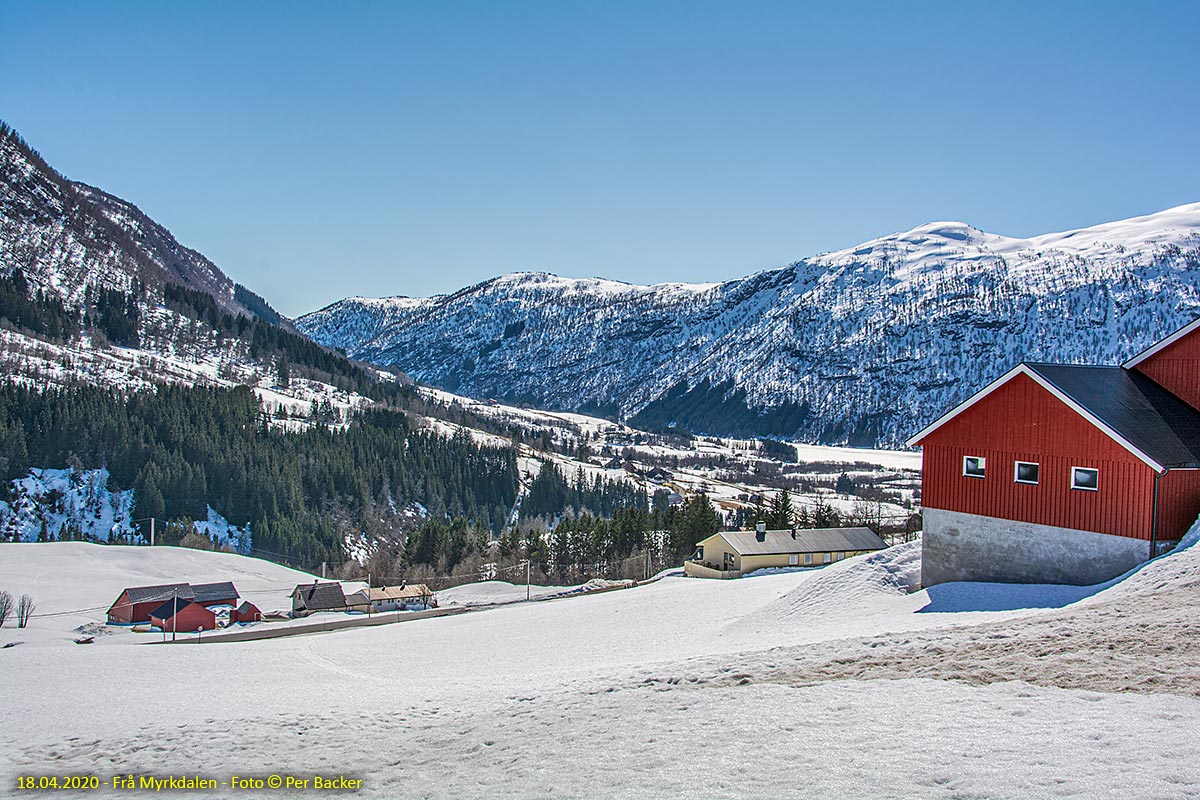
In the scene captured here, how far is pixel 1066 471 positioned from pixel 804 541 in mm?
32402

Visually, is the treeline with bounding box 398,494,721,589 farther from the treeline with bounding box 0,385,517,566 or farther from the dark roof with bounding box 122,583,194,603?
the dark roof with bounding box 122,583,194,603

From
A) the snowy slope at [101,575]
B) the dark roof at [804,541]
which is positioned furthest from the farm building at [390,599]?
the dark roof at [804,541]

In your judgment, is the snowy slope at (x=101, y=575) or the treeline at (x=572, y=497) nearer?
the snowy slope at (x=101, y=575)

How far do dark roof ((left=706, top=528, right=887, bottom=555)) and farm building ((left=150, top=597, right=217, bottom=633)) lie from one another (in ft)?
116

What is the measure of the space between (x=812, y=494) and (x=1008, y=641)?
167 meters

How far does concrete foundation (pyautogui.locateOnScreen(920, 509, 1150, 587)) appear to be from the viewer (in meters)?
19.9

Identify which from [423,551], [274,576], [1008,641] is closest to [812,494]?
[423,551]

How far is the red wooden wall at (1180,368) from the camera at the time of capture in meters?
22.7

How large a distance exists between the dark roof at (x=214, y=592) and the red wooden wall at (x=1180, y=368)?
59.2 meters

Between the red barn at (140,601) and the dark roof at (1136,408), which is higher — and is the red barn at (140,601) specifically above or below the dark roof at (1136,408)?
below

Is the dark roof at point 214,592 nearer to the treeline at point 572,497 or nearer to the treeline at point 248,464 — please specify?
the treeline at point 248,464

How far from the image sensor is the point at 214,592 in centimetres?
5972

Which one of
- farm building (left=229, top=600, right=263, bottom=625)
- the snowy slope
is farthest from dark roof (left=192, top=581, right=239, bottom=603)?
the snowy slope

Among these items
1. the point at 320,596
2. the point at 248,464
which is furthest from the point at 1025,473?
the point at 248,464
